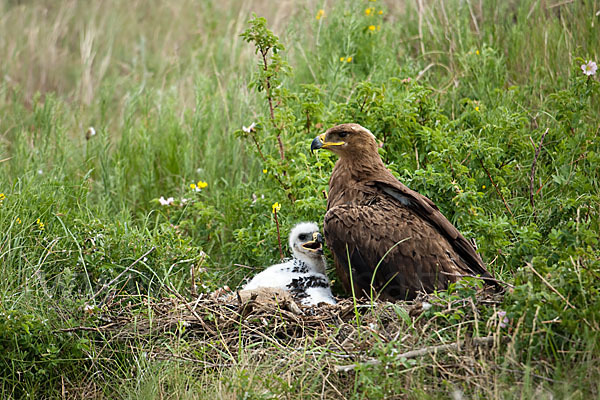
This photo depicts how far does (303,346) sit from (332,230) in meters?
0.85

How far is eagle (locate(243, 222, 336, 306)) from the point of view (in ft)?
15.5

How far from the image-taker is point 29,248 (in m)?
4.83

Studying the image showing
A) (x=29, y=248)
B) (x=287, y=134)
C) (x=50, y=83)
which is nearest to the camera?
(x=29, y=248)

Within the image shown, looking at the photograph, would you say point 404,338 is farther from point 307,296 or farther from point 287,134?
point 287,134

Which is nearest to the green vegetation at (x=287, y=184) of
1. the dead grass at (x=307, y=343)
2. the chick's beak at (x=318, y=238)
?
the dead grass at (x=307, y=343)

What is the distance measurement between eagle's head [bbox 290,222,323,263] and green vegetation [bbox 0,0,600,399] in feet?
0.74

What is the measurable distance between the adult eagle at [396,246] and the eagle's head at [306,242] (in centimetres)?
30

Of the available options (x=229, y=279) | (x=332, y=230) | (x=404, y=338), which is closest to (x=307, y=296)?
(x=332, y=230)

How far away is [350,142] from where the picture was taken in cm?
490

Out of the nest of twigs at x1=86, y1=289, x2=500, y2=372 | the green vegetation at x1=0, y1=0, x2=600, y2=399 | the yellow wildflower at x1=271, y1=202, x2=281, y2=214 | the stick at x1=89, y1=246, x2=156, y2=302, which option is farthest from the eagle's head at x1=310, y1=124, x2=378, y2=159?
the stick at x1=89, y1=246, x2=156, y2=302

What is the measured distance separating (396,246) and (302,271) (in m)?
0.81

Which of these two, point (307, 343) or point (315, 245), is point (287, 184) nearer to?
point (315, 245)

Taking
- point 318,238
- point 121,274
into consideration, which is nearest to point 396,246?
point 318,238

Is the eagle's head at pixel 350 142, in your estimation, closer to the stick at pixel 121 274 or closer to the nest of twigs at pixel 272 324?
the nest of twigs at pixel 272 324
